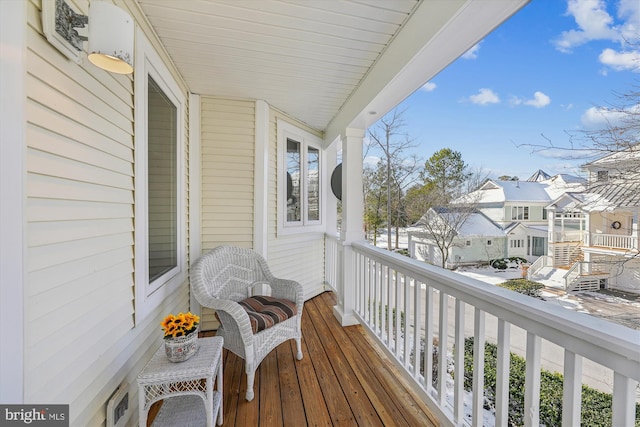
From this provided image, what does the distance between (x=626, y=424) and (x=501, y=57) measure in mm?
1655

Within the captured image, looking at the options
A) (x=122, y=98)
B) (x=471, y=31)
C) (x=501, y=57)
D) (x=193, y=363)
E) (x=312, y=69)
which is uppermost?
(x=312, y=69)

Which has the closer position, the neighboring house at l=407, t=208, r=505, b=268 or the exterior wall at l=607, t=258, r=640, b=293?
the exterior wall at l=607, t=258, r=640, b=293

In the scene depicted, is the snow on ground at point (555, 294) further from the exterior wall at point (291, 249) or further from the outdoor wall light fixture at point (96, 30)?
the exterior wall at point (291, 249)

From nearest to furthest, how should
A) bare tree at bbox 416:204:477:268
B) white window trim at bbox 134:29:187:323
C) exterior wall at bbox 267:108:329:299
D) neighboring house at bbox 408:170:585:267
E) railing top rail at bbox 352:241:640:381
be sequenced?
railing top rail at bbox 352:241:640:381, neighboring house at bbox 408:170:585:267, white window trim at bbox 134:29:187:323, bare tree at bbox 416:204:477:268, exterior wall at bbox 267:108:329:299

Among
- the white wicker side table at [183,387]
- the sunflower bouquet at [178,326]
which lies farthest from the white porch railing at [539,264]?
the sunflower bouquet at [178,326]

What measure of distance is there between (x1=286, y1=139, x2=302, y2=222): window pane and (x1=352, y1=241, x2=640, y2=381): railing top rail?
2.53m

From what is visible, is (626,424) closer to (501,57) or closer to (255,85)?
(501,57)

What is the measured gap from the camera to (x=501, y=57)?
145 cm

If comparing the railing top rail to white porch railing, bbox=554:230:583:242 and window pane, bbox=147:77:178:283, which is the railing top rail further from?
window pane, bbox=147:77:178:283

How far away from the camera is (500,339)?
1.17 metres

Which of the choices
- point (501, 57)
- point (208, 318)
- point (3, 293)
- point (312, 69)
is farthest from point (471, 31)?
point (208, 318)

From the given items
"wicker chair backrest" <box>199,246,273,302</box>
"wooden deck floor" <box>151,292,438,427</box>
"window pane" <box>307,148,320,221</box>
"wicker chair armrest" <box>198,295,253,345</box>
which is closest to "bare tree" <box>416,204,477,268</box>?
"wooden deck floor" <box>151,292,438,427</box>

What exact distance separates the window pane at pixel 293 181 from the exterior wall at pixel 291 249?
28 centimetres

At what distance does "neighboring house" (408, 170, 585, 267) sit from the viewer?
A: 110 cm
